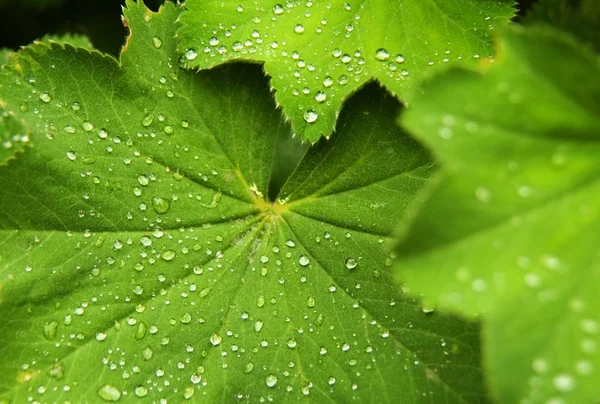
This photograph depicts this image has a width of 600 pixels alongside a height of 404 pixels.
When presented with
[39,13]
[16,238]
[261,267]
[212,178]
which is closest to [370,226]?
[261,267]

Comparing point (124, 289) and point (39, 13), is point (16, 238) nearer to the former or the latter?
point (124, 289)

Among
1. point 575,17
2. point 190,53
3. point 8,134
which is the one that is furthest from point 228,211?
point 575,17

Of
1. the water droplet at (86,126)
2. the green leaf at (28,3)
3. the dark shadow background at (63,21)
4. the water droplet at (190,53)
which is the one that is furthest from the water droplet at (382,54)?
the green leaf at (28,3)

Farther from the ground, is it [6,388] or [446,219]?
[446,219]

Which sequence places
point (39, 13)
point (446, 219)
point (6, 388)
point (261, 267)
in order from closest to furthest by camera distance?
point (446, 219) → point (6, 388) → point (261, 267) → point (39, 13)

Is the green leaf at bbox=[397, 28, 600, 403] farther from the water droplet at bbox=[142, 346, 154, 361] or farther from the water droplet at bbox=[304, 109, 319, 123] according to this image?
the water droplet at bbox=[142, 346, 154, 361]

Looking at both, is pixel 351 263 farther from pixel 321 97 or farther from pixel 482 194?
pixel 482 194

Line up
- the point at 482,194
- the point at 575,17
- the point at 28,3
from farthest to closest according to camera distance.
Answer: the point at 28,3 → the point at 575,17 → the point at 482,194

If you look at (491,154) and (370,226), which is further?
(370,226)
